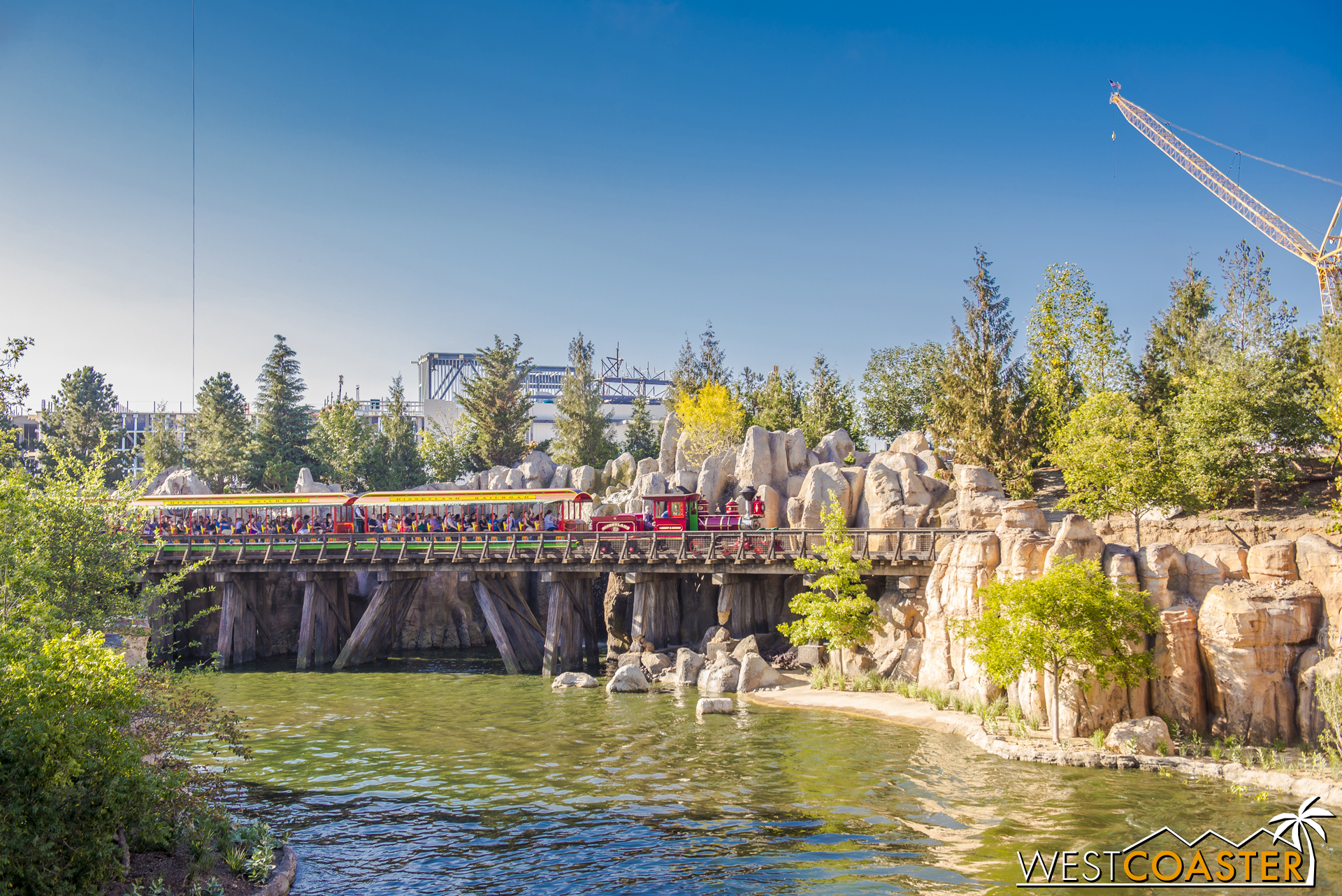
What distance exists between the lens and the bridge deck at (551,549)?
106ft

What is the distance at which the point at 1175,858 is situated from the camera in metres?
14.7

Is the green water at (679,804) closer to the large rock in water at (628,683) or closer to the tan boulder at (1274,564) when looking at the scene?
the large rock in water at (628,683)

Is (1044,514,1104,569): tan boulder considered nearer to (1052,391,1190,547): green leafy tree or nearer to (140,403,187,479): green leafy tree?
(1052,391,1190,547): green leafy tree

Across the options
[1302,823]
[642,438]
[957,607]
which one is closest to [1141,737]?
[1302,823]

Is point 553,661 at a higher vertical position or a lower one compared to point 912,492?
A: lower

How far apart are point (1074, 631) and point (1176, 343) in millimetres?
44599

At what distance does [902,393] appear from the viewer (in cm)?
6881

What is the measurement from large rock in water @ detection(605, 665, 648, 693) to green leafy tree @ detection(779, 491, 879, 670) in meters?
5.47

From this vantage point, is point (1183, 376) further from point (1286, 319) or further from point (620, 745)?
point (620, 745)

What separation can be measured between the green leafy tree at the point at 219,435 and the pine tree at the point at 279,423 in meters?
1.28

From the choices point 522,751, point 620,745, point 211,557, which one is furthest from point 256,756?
point 211,557

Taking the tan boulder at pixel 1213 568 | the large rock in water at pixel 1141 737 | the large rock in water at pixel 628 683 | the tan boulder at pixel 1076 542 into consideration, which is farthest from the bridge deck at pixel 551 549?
the large rock in water at pixel 1141 737

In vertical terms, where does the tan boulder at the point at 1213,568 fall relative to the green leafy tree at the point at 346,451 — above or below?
below

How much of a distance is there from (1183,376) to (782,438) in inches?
921
